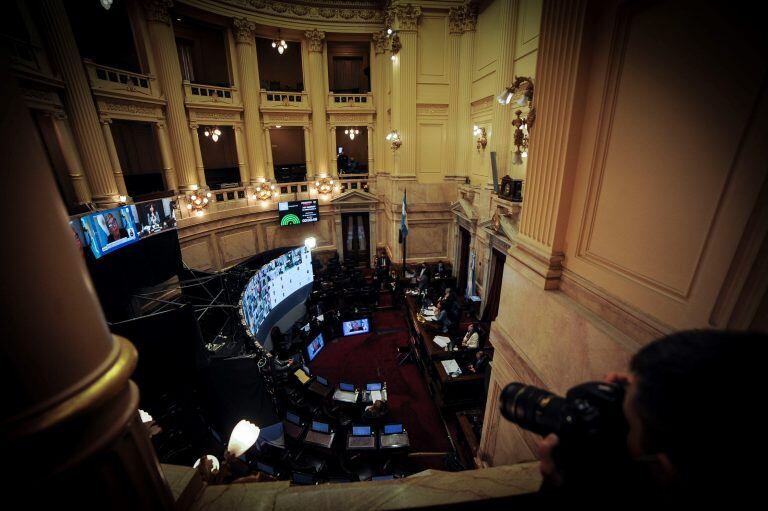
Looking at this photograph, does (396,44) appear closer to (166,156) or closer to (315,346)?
(166,156)

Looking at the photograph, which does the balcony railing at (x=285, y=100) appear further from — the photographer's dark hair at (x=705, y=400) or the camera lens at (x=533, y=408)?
the photographer's dark hair at (x=705, y=400)

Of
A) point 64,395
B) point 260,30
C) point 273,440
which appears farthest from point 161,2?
point 64,395

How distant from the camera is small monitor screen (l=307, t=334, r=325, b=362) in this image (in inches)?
328

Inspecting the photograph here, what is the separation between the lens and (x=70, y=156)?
7.03 meters

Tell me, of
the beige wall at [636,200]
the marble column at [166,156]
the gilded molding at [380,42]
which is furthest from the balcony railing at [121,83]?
the beige wall at [636,200]

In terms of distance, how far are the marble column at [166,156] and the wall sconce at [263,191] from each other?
2.58m

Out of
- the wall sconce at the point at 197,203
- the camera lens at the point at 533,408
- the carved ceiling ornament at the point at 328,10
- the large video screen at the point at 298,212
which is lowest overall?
the large video screen at the point at 298,212

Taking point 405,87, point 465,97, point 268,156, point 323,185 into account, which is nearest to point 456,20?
point 465,97

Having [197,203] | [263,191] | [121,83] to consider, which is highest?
[121,83]

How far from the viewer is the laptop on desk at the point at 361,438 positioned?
5.31 metres

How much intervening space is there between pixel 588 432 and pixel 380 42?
47.9 feet

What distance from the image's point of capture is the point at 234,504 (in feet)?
4.37

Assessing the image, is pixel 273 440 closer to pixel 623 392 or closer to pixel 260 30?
pixel 623 392

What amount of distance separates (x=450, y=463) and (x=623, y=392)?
491 cm
